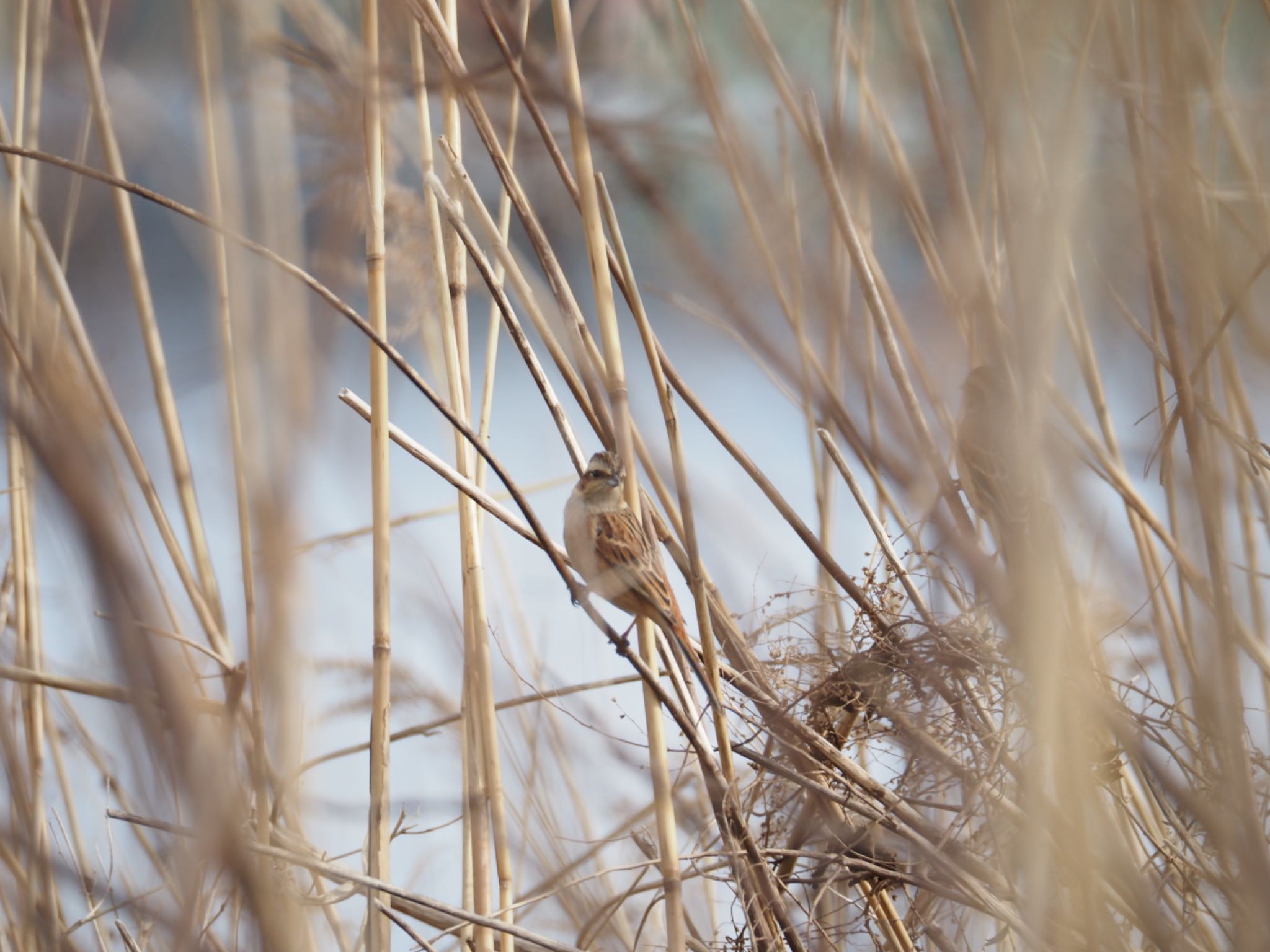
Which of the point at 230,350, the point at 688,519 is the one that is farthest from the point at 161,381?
the point at 688,519

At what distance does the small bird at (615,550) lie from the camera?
5.62 ft

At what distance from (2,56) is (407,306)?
811 millimetres

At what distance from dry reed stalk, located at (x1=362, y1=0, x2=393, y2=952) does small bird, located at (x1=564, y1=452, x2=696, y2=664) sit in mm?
365

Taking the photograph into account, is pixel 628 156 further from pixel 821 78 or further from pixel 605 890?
pixel 605 890

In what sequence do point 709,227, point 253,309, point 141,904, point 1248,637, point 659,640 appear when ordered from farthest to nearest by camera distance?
point 659,640 → point 1248,637 → point 709,227 → point 253,309 → point 141,904

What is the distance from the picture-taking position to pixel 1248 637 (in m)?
1.37

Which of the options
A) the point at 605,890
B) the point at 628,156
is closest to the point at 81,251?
the point at 628,156

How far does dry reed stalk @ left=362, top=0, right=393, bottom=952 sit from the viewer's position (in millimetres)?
1597

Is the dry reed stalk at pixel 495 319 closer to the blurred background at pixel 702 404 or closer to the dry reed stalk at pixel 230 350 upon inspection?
the blurred background at pixel 702 404

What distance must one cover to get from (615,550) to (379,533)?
61 cm

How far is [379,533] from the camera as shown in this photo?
64.4 inches

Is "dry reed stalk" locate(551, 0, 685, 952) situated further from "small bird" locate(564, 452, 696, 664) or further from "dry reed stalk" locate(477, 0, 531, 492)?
"dry reed stalk" locate(477, 0, 531, 492)

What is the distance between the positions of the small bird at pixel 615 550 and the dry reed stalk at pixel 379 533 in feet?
1.20

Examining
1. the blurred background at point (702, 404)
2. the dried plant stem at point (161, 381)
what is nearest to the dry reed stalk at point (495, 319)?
the blurred background at point (702, 404)
